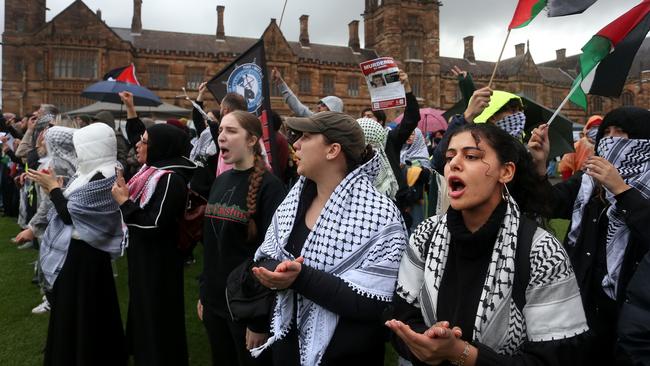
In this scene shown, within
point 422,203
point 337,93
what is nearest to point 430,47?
point 337,93

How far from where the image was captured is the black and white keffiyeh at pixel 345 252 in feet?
7.29

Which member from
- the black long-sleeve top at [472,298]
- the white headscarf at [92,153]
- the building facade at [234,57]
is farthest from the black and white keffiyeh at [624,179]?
the building facade at [234,57]

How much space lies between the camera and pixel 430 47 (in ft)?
157

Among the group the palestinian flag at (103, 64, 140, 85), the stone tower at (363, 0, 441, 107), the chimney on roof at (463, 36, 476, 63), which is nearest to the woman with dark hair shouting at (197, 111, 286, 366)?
the palestinian flag at (103, 64, 140, 85)

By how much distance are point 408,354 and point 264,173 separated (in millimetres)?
1641

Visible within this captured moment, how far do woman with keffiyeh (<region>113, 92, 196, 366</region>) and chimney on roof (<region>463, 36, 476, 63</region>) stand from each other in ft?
191

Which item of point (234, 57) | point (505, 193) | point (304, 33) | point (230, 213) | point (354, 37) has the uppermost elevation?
point (354, 37)

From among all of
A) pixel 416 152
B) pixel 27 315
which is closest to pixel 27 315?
pixel 27 315

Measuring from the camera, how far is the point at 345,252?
226 centimetres

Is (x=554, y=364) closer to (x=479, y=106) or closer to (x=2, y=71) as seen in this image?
(x=479, y=106)

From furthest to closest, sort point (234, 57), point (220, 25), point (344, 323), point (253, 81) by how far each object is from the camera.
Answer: point (220, 25) → point (234, 57) → point (253, 81) → point (344, 323)

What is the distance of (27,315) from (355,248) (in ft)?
16.7

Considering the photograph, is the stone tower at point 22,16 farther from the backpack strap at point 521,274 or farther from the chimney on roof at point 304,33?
the backpack strap at point 521,274

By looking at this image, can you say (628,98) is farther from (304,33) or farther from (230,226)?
(230,226)
